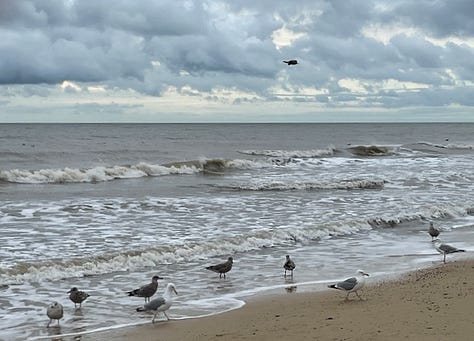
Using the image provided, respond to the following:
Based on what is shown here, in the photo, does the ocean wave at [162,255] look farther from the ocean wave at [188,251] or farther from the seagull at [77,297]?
the seagull at [77,297]

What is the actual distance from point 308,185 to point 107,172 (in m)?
11.3

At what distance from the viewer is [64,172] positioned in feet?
105

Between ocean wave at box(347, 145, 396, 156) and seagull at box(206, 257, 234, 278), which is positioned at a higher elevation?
seagull at box(206, 257, 234, 278)

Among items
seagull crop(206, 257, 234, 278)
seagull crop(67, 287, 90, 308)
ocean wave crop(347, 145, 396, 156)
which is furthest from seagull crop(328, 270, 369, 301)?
ocean wave crop(347, 145, 396, 156)

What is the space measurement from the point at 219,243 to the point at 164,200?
8485 millimetres

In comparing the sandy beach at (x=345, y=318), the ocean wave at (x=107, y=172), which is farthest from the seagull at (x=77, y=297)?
the ocean wave at (x=107, y=172)

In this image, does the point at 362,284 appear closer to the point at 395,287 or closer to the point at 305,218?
the point at 395,287

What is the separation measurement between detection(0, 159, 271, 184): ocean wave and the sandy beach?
23.2 meters

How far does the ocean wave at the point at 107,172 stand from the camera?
31031 millimetres

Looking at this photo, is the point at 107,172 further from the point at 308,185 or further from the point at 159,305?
the point at 159,305

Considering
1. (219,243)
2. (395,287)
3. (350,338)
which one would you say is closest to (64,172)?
(219,243)

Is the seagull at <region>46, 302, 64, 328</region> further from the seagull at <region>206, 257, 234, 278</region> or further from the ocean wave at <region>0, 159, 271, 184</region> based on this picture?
the ocean wave at <region>0, 159, 271, 184</region>

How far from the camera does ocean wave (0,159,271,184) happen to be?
1222 inches

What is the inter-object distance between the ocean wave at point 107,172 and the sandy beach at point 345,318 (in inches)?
914
